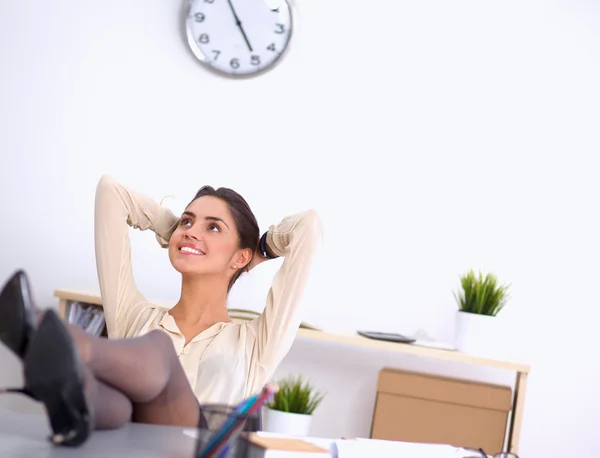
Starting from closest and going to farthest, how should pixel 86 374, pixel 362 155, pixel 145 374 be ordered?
1. pixel 86 374
2. pixel 145 374
3. pixel 362 155

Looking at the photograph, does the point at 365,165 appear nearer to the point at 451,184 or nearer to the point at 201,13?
the point at 451,184

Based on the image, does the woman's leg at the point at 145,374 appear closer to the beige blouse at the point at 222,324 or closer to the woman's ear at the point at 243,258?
the beige blouse at the point at 222,324

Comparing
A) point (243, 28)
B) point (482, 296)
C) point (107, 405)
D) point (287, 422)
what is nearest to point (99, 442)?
point (107, 405)

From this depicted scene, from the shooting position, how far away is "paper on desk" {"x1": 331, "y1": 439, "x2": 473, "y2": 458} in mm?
1294

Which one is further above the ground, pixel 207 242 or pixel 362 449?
pixel 207 242

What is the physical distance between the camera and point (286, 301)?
6.37 feet

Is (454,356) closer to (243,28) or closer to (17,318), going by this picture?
(243,28)

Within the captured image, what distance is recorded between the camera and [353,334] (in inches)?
112

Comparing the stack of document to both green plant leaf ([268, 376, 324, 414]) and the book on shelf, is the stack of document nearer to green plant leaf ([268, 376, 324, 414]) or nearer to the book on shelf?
green plant leaf ([268, 376, 324, 414])

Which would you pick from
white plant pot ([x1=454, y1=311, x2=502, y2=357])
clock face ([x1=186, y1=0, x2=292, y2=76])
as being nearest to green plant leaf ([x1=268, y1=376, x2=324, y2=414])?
white plant pot ([x1=454, y1=311, x2=502, y2=357])

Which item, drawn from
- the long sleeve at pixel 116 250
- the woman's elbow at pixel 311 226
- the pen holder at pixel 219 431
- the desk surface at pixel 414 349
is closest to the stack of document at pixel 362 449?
the pen holder at pixel 219 431

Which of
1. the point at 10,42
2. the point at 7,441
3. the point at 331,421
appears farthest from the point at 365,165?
the point at 7,441

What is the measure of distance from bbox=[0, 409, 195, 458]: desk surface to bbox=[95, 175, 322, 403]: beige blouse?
0.62m

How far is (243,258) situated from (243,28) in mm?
1396
